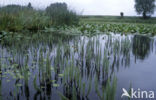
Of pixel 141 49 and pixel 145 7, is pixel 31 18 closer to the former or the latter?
pixel 141 49

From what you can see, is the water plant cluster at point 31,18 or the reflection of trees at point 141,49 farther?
the water plant cluster at point 31,18

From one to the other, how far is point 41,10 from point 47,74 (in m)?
10.4

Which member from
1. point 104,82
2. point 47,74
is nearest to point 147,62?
point 104,82

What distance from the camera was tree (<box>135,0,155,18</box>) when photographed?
49.2 m

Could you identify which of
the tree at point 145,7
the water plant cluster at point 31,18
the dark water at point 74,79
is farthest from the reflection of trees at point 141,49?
the tree at point 145,7

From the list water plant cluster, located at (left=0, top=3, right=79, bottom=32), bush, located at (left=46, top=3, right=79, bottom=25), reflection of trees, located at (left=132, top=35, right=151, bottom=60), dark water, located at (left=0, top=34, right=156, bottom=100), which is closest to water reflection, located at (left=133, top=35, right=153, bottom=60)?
reflection of trees, located at (left=132, top=35, right=151, bottom=60)

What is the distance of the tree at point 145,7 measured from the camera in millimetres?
49219

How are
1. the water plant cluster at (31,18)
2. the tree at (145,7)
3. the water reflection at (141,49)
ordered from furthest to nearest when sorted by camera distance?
the tree at (145,7)
the water plant cluster at (31,18)
the water reflection at (141,49)

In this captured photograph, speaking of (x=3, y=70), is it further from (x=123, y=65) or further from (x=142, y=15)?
(x=142, y=15)

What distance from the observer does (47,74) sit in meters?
2.82

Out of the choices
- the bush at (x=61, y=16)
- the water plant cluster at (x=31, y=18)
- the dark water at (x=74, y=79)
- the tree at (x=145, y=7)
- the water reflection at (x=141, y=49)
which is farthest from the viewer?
the tree at (x=145, y=7)

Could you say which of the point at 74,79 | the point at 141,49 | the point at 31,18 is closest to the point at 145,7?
the point at 31,18

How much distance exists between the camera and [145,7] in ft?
162

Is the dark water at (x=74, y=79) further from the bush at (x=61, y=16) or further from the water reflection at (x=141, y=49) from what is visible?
the bush at (x=61, y=16)
